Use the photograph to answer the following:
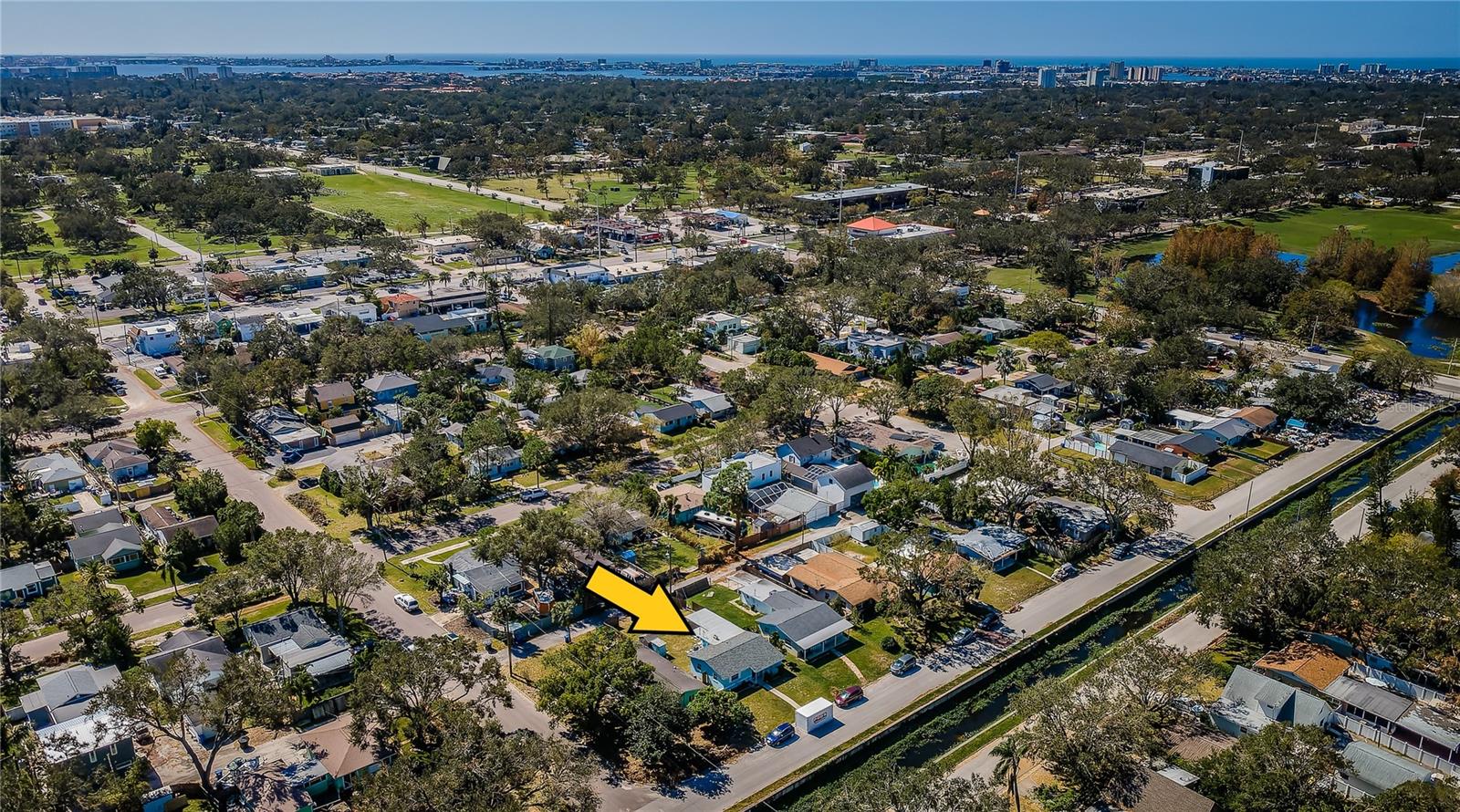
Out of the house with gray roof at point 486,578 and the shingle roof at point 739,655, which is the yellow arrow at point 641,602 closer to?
the shingle roof at point 739,655

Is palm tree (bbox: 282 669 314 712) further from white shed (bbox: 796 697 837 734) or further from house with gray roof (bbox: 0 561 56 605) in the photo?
white shed (bbox: 796 697 837 734)

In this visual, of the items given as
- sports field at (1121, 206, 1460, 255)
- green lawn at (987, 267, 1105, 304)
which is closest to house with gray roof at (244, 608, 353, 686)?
green lawn at (987, 267, 1105, 304)

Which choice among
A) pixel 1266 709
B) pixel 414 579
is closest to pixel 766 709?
pixel 1266 709

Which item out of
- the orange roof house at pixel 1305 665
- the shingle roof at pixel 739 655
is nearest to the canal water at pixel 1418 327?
the orange roof house at pixel 1305 665

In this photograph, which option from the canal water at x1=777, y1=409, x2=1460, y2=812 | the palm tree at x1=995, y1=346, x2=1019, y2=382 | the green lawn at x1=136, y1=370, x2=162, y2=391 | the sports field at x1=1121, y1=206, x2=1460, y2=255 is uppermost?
the sports field at x1=1121, y1=206, x2=1460, y2=255

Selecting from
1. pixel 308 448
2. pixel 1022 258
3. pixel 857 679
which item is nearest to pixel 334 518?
pixel 308 448
